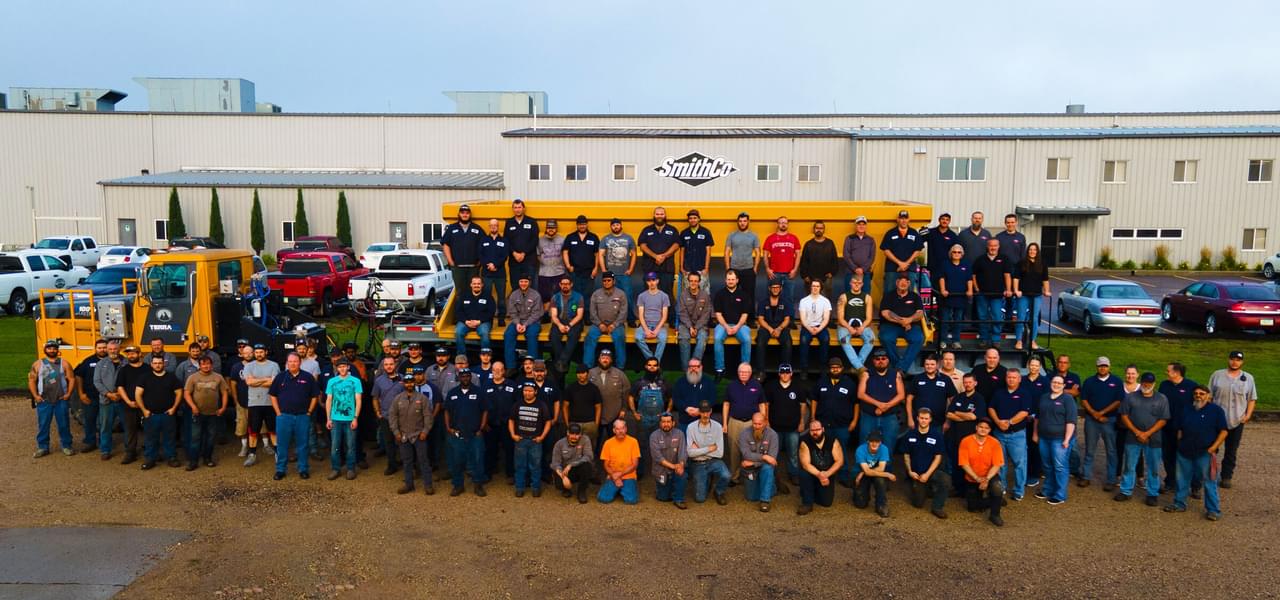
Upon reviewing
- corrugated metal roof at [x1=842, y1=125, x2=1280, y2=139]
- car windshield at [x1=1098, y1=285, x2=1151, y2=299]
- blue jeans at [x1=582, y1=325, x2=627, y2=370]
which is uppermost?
corrugated metal roof at [x1=842, y1=125, x2=1280, y2=139]

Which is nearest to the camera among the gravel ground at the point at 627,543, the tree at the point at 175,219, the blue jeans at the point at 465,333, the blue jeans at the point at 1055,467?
the gravel ground at the point at 627,543

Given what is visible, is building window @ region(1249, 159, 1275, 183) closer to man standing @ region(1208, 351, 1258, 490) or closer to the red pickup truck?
man standing @ region(1208, 351, 1258, 490)

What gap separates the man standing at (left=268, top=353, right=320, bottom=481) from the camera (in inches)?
406

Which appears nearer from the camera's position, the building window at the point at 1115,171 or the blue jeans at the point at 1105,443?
the blue jeans at the point at 1105,443

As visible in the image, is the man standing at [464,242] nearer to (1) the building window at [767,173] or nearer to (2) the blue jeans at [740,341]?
(2) the blue jeans at [740,341]

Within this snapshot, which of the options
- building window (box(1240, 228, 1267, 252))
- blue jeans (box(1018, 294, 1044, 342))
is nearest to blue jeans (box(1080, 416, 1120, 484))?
blue jeans (box(1018, 294, 1044, 342))

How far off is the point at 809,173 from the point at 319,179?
25.2 metres

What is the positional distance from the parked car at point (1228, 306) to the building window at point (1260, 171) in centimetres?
1957

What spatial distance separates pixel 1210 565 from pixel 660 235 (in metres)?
7.26

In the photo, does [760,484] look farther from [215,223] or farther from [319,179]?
[319,179]

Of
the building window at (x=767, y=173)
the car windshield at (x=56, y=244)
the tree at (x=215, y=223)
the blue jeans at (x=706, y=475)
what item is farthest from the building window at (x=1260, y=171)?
the car windshield at (x=56, y=244)

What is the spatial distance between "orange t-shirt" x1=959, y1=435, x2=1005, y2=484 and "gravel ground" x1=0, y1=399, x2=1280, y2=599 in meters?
0.58

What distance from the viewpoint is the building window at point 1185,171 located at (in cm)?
3519

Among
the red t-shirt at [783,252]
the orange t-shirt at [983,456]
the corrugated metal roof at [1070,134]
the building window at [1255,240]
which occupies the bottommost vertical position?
the orange t-shirt at [983,456]
